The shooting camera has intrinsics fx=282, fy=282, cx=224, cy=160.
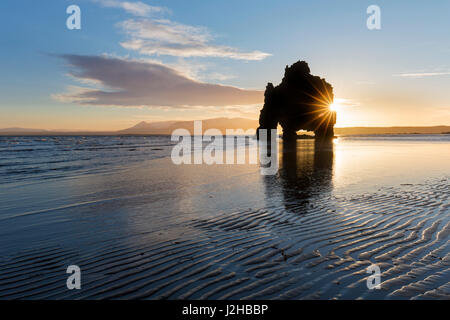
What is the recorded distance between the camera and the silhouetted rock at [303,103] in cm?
9225

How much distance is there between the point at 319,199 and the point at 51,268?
9.22m

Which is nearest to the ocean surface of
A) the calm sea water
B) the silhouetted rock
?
the calm sea water

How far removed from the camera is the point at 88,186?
1473 centimetres

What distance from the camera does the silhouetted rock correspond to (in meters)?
92.2

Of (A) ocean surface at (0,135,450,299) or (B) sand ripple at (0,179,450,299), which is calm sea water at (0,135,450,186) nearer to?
(A) ocean surface at (0,135,450,299)

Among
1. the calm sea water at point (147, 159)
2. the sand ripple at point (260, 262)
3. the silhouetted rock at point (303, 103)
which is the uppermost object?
the silhouetted rock at point (303, 103)

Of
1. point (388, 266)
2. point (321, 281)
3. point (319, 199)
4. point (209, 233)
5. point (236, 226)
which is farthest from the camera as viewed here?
point (319, 199)

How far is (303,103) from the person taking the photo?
92.7 meters

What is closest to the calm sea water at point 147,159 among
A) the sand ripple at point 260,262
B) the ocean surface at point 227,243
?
the ocean surface at point 227,243

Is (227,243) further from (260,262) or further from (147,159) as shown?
(147,159)

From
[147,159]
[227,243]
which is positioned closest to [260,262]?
[227,243]

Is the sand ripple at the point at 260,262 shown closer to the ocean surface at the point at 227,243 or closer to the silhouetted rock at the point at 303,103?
the ocean surface at the point at 227,243
